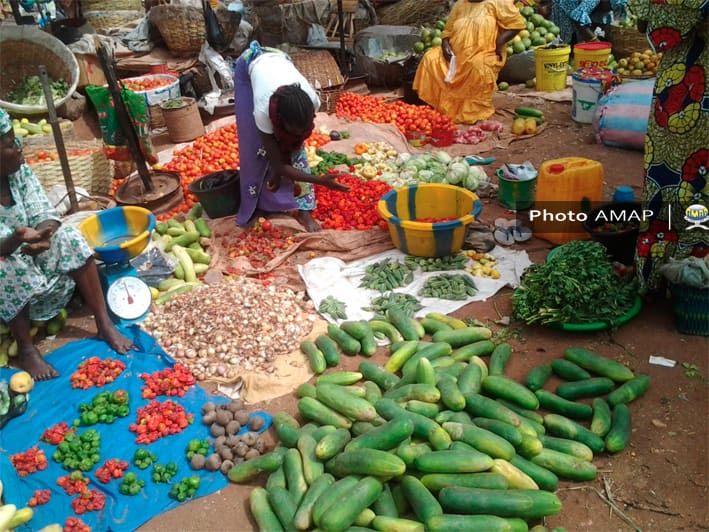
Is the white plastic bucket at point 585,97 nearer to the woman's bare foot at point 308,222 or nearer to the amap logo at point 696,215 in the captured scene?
the amap logo at point 696,215

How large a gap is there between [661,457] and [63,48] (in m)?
7.67

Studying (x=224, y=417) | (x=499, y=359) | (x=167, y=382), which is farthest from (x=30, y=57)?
(x=499, y=359)

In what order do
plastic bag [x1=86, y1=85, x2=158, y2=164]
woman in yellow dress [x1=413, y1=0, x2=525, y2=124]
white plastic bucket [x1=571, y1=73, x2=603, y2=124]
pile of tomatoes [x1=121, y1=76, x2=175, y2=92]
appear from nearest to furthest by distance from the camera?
plastic bag [x1=86, y1=85, x2=158, y2=164] < white plastic bucket [x1=571, y1=73, x2=603, y2=124] < woman in yellow dress [x1=413, y1=0, x2=525, y2=124] < pile of tomatoes [x1=121, y1=76, x2=175, y2=92]

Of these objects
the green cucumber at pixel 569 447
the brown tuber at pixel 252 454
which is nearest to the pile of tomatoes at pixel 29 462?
the brown tuber at pixel 252 454

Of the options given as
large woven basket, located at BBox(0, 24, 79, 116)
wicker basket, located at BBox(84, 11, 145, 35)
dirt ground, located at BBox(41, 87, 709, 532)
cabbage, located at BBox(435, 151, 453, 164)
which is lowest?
dirt ground, located at BBox(41, 87, 709, 532)

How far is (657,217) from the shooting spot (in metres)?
3.64

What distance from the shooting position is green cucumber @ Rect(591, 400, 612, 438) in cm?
290

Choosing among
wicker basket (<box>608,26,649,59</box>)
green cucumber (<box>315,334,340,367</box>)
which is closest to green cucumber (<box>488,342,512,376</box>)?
green cucumber (<box>315,334,340,367</box>)

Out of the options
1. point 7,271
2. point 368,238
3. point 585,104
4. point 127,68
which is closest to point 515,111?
point 585,104

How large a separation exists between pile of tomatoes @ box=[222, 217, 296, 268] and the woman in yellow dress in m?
3.75

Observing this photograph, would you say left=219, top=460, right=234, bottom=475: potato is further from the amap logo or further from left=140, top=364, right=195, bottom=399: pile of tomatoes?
the amap logo

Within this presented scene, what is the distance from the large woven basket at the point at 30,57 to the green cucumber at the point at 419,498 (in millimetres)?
6548

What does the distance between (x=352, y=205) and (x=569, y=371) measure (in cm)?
265

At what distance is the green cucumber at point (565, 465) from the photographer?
2.67 metres
